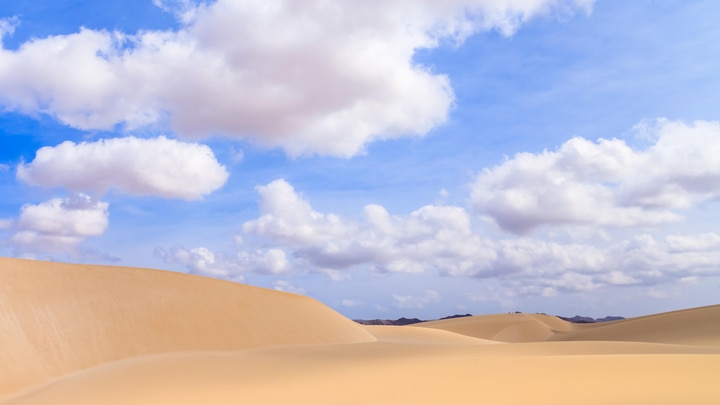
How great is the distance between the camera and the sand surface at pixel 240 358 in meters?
9.55

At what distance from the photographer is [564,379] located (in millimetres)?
9781

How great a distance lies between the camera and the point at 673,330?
1657 inches

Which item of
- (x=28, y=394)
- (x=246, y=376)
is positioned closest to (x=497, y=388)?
(x=246, y=376)

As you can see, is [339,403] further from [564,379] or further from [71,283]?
[71,283]

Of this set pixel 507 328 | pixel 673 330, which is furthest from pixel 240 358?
pixel 507 328

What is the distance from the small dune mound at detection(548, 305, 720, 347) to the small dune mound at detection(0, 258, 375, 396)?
997 inches

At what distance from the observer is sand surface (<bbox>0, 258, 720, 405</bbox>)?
9.55 metres

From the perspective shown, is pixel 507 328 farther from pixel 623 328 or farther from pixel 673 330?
pixel 673 330

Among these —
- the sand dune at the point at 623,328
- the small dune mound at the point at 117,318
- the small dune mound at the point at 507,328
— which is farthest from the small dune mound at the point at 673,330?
the small dune mound at the point at 117,318

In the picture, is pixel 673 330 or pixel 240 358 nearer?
pixel 240 358

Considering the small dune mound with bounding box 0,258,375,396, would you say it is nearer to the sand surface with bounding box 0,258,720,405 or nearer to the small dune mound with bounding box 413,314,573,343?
the sand surface with bounding box 0,258,720,405

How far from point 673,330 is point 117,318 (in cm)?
3911

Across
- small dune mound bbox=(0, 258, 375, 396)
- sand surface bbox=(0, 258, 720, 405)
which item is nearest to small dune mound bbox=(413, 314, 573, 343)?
sand surface bbox=(0, 258, 720, 405)

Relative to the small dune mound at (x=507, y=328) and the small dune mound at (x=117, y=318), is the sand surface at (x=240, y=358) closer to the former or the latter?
the small dune mound at (x=117, y=318)
